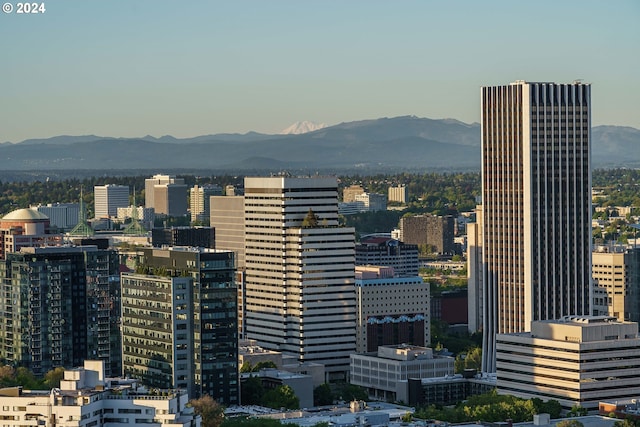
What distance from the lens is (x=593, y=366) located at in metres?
84.9

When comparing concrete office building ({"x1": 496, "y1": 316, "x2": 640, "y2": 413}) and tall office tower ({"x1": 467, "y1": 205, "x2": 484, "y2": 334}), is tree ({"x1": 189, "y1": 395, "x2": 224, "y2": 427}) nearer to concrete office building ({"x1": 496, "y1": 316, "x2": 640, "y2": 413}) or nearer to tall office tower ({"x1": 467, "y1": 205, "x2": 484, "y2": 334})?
concrete office building ({"x1": 496, "y1": 316, "x2": 640, "y2": 413})

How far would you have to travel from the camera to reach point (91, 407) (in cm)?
6362

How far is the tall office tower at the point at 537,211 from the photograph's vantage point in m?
104

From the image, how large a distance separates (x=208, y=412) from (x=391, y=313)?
41498 mm

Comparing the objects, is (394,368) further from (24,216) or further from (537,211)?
(24,216)

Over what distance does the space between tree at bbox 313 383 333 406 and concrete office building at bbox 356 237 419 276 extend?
66151 mm

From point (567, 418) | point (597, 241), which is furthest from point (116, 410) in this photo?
point (597, 241)

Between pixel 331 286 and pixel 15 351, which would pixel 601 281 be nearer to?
pixel 331 286

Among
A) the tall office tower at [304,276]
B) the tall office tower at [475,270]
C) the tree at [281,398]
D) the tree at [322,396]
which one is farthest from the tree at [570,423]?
the tall office tower at [475,270]

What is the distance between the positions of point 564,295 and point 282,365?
17016mm

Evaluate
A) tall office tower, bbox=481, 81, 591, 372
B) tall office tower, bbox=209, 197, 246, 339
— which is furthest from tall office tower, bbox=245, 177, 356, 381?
tall office tower, bbox=209, 197, 246, 339

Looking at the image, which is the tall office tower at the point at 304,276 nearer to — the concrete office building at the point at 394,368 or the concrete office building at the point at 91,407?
the concrete office building at the point at 394,368

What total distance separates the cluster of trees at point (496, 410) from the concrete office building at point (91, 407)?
18769 mm

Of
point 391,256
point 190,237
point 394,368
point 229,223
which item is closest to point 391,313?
point 394,368
